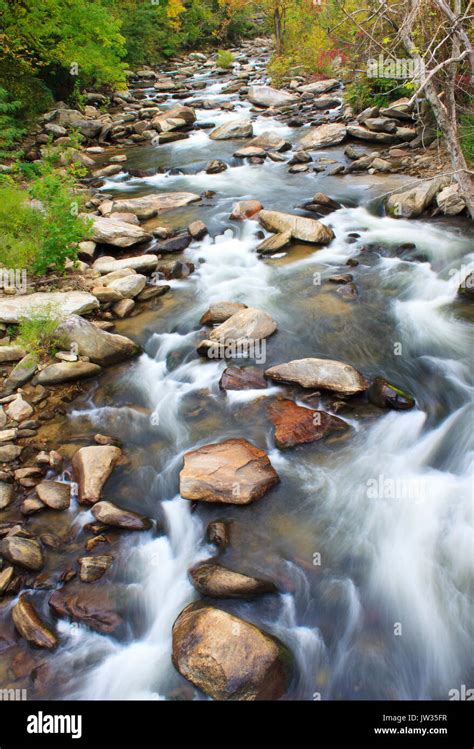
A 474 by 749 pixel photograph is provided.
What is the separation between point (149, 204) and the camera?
11.0 metres

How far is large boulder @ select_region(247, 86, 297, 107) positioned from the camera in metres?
18.8

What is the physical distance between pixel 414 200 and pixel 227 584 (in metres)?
8.07

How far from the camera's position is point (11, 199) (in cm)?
759

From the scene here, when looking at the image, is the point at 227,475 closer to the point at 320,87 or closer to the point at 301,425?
the point at 301,425

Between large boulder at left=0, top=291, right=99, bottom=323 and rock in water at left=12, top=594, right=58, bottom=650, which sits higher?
large boulder at left=0, top=291, right=99, bottom=323

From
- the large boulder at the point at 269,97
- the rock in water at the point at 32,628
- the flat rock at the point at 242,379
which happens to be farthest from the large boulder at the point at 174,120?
the rock in water at the point at 32,628

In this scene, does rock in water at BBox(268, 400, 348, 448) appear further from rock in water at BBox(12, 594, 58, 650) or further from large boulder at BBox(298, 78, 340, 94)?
large boulder at BBox(298, 78, 340, 94)

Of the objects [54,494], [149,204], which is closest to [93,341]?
[54,494]

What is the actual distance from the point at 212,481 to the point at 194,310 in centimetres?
361

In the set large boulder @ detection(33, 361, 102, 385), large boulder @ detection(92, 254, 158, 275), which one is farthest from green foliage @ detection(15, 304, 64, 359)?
large boulder @ detection(92, 254, 158, 275)

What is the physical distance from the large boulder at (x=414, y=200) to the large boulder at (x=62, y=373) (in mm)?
6632

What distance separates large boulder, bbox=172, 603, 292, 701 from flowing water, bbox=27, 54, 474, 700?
0.53 feet
